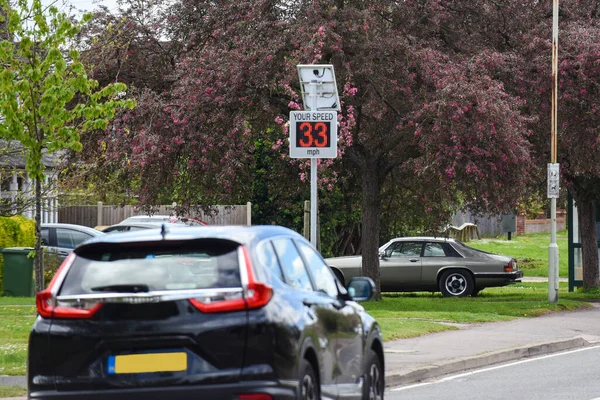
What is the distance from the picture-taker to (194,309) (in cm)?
700

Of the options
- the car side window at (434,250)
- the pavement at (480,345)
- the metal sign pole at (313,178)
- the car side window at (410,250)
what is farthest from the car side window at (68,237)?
the metal sign pole at (313,178)

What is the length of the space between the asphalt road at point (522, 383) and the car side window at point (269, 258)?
460 centimetres

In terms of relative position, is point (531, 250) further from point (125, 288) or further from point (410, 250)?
point (125, 288)

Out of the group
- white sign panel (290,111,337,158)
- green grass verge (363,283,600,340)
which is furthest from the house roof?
green grass verge (363,283,600,340)

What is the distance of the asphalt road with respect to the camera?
1205cm

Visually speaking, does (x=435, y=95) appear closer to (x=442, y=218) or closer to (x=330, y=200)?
(x=442, y=218)

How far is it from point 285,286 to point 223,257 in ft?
1.51

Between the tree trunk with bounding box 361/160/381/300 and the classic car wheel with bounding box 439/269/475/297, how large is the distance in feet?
9.87

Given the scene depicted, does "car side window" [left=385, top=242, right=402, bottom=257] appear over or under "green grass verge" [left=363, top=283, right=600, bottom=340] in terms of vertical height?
over

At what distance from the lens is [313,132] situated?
14648 millimetres

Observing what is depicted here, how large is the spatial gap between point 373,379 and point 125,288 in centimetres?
289

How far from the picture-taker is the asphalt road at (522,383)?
475 inches

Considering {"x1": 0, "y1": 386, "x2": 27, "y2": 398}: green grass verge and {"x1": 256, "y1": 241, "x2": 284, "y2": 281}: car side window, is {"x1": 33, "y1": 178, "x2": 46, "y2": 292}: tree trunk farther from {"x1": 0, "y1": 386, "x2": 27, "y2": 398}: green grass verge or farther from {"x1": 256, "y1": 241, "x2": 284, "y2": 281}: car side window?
{"x1": 256, "y1": 241, "x2": 284, "y2": 281}: car side window

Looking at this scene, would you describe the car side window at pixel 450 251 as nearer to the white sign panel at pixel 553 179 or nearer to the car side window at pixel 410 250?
the car side window at pixel 410 250
